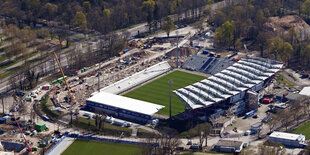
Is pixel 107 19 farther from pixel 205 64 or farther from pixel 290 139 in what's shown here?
pixel 290 139

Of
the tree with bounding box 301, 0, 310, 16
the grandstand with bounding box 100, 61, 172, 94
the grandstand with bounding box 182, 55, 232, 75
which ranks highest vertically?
the tree with bounding box 301, 0, 310, 16

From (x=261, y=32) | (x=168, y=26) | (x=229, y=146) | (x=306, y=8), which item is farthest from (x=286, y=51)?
(x=229, y=146)

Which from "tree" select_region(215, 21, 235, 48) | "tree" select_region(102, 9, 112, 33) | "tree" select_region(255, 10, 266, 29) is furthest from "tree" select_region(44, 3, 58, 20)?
"tree" select_region(255, 10, 266, 29)

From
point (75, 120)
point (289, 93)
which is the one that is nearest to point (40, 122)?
point (75, 120)

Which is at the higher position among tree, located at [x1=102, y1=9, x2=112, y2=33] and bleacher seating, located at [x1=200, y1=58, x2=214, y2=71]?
tree, located at [x1=102, y1=9, x2=112, y2=33]

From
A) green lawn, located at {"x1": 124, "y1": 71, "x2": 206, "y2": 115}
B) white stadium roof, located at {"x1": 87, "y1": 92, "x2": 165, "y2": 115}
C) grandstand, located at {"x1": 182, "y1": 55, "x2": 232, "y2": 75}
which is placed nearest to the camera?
white stadium roof, located at {"x1": 87, "y1": 92, "x2": 165, "y2": 115}

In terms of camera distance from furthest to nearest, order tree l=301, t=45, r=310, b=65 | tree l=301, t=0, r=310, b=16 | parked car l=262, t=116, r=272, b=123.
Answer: tree l=301, t=0, r=310, b=16
tree l=301, t=45, r=310, b=65
parked car l=262, t=116, r=272, b=123

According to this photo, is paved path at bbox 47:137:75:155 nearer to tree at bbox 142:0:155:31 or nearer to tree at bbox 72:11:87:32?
tree at bbox 72:11:87:32

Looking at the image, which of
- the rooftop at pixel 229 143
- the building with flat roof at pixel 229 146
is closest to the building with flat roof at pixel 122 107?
the rooftop at pixel 229 143
